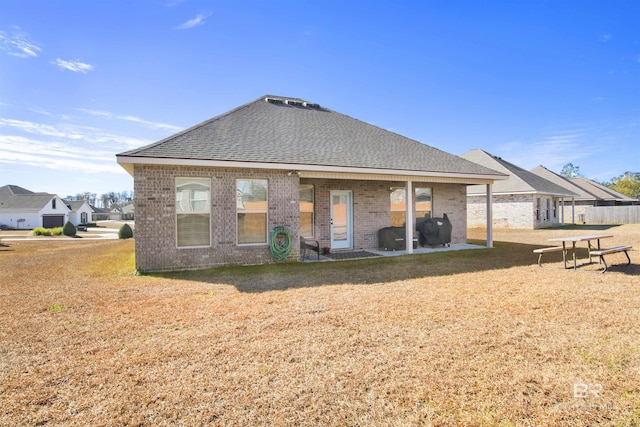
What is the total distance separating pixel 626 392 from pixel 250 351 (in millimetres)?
3412

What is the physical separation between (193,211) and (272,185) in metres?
2.23

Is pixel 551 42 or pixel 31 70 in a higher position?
pixel 551 42

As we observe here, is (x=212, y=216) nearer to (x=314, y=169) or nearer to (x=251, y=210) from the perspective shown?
(x=251, y=210)

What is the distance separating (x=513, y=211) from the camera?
78.6 ft

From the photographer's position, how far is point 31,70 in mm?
11883

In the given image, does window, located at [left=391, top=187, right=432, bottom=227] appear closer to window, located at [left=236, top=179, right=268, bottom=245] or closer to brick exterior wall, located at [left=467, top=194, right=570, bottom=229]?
window, located at [left=236, top=179, right=268, bottom=245]

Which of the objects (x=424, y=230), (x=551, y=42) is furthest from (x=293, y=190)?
(x=551, y=42)

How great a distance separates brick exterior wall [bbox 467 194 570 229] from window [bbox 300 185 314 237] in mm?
16775

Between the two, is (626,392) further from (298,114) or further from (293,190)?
(298,114)

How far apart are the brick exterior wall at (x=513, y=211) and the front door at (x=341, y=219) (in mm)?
15424

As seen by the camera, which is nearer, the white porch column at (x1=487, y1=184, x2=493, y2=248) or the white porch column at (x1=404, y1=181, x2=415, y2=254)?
the white porch column at (x1=404, y1=181, x2=415, y2=254)

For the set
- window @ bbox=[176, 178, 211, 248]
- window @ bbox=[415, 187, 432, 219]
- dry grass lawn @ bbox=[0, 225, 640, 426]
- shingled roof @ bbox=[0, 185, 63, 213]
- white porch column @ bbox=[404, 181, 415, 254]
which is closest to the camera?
dry grass lawn @ bbox=[0, 225, 640, 426]

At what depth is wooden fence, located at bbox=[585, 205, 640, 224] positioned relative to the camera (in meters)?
29.6

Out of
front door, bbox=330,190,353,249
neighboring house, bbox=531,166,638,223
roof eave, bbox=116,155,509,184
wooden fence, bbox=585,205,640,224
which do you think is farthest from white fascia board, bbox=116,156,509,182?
wooden fence, bbox=585,205,640,224
